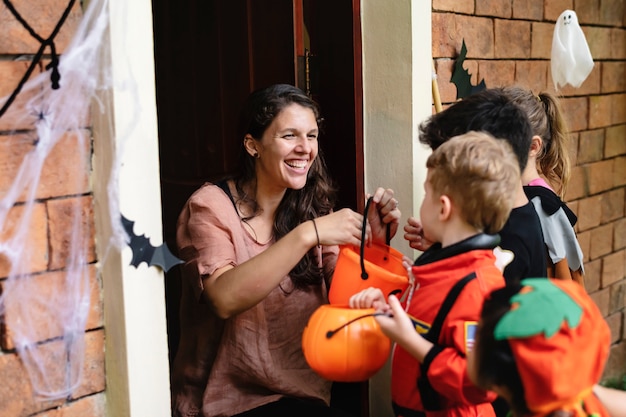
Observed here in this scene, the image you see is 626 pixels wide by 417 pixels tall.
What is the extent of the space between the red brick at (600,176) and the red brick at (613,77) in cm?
36

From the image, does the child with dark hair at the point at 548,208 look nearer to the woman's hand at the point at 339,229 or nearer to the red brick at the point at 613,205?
the woman's hand at the point at 339,229

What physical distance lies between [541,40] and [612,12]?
0.80 metres

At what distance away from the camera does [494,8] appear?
8.91 ft

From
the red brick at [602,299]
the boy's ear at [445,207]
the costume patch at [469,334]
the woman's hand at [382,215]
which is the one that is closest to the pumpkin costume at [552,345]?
the costume patch at [469,334]

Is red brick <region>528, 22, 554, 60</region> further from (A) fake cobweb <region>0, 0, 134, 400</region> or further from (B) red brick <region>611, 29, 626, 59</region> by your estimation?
(A) fake cobweb <region>0, 0, 134, 400</region>

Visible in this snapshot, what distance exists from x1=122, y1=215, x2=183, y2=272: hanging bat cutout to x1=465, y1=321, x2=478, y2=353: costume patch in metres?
0.66

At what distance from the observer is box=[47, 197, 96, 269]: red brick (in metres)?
1.50

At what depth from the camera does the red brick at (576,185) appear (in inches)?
128

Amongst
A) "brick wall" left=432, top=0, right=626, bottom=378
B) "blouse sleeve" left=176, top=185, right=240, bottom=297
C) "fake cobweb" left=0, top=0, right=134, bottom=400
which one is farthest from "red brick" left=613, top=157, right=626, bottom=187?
"fake cobweb" left=0, top=0, right=134, bottom=400

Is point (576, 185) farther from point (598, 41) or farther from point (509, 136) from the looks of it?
point (509, 136)

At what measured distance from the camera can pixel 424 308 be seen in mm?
1559

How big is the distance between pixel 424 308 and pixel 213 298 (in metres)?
0.61

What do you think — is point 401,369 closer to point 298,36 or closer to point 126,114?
point 126,114

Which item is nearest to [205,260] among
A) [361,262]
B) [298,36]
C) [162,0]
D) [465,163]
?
[361,262]
